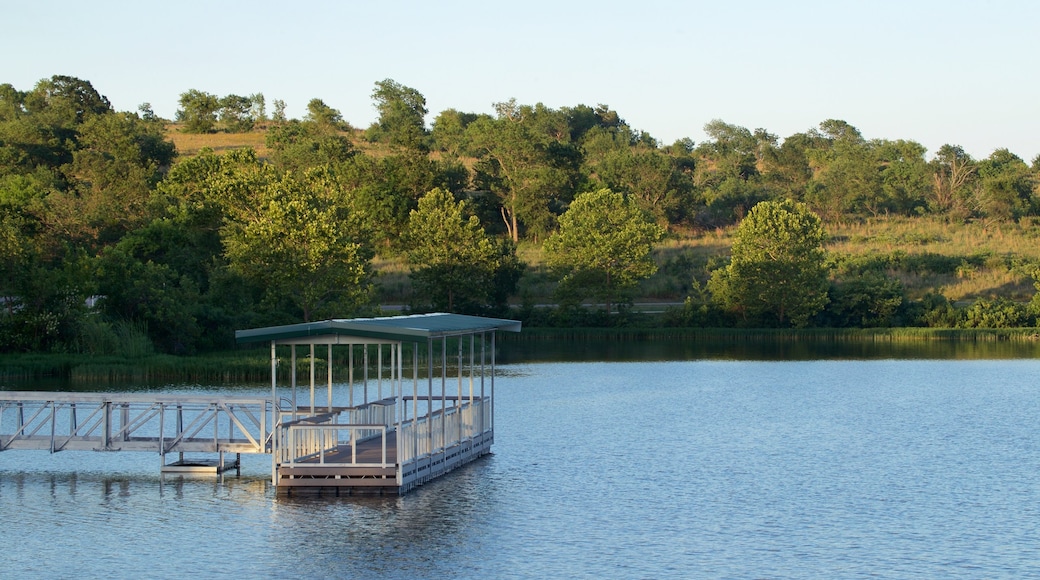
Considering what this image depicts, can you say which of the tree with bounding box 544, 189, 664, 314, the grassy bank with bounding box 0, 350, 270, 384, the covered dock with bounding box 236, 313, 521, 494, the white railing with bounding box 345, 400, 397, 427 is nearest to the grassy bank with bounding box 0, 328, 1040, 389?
the grassy bank with bounding box 0, 350, 270, 384

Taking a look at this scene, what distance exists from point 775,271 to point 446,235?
20386 mm

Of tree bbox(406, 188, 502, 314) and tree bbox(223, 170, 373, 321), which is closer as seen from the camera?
tree bbox(223, 170, 373, 321)

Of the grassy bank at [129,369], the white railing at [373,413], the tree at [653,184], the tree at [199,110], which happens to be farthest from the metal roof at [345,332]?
the tree at [199,110]

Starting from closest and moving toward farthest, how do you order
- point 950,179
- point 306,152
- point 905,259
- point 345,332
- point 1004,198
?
point 345,332 → point 905,259 → point 306,152 → point 1004,198 → point 950,179

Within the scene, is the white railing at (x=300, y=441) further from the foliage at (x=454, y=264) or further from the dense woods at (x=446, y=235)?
the foliage at (x=454, y=264)

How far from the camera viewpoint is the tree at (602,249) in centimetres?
7862

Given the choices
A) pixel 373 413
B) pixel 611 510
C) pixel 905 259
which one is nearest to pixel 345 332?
pixel 373 413

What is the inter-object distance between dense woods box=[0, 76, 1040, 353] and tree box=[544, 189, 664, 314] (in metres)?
0.14

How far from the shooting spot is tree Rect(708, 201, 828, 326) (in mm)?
75438

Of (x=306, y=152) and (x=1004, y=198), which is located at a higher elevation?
(x=306, y=152)

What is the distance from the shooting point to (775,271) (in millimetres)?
75250

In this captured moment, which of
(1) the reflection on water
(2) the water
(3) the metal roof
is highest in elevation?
(3) the metal roof

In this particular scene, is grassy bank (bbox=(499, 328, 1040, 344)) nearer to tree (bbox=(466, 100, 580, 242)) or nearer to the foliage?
the foliage

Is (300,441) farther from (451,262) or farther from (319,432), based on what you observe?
(451,262)
